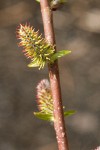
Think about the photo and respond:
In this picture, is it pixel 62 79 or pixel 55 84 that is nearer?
pixel 55 84

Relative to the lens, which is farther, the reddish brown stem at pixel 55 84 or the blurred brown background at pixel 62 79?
the blurred brown background at pixel 62 79

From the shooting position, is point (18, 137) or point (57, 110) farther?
point (18, 137)

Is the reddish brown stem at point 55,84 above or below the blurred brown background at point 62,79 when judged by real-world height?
below

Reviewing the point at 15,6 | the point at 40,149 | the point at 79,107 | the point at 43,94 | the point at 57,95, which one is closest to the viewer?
the point at 57,95

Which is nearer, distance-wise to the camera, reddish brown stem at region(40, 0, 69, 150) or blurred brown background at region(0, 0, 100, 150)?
reddish brown stem at region(40, 0, 69, 150)

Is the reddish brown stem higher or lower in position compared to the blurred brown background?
lower

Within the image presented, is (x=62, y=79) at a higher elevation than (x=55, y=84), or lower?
higher

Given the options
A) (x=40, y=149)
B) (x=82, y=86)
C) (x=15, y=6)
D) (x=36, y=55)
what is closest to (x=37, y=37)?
(x=36, y=55)

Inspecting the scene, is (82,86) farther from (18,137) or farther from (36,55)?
(36,55)
